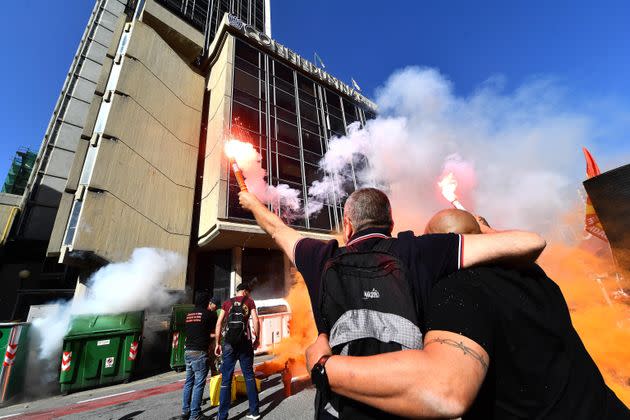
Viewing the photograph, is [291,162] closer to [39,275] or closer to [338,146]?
[338,146]

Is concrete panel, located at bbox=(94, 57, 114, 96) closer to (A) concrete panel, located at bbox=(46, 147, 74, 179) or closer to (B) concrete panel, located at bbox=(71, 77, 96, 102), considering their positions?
(B) concrete panel, located at bbox=(71, 77, 96, 102)

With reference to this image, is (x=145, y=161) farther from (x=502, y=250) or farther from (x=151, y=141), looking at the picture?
(x=502, y=250)

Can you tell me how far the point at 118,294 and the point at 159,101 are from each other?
10661 mm

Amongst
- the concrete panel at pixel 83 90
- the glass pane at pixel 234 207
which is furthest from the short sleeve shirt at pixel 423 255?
the concrete panel at pixel 83 90

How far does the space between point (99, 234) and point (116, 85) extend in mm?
7420

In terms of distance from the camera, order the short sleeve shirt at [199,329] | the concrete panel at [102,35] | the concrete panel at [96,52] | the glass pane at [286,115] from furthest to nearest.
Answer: the concrete panel at [102,35] < the concrete panel at [96,52] < the glass pane at [286,115] < the short sleeve shirt at [199,329]

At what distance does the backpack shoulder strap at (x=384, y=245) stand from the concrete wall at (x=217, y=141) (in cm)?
1299

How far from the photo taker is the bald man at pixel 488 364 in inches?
33.9

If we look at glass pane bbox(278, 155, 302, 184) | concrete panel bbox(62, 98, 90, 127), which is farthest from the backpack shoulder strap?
concrete panel bbox(62, 98, 90, 127)

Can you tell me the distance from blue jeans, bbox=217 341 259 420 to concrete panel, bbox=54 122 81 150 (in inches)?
851

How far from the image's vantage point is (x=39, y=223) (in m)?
17.1

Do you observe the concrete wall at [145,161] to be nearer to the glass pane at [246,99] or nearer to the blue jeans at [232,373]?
the glass pane at [246,99]

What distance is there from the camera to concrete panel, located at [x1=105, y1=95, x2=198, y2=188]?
13.3 meters

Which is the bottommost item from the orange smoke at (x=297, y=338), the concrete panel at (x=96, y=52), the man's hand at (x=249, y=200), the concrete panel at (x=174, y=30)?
the orange smoke at (x=297, y=338)
